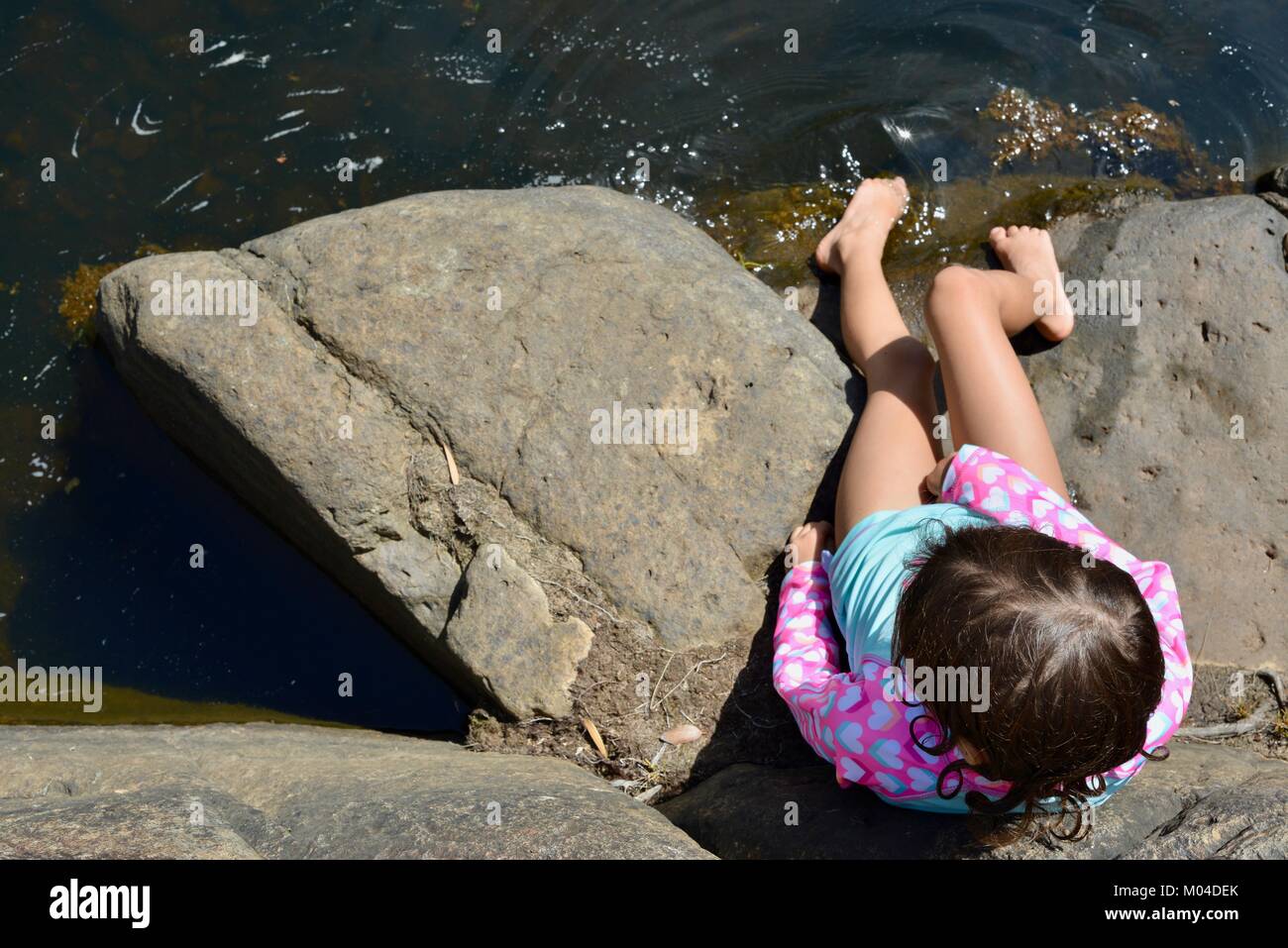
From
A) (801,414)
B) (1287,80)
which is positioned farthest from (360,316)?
(1287,80)

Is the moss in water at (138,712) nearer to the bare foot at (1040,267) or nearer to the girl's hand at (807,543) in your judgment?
the girl's hand at (807,543)

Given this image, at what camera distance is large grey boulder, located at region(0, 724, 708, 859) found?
2342 mm

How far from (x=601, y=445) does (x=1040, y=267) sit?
74.4 inches

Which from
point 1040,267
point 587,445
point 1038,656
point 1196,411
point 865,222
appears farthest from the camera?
point 865,222

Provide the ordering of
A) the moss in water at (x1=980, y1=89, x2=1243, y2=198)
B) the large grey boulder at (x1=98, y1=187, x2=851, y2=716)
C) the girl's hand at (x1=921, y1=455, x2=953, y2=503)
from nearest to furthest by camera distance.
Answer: the girl's hand at (x1=921, y1=455, x2=953, y2=503)
the large grey boulder at (x1=98, y1=187, x2=851, y2=716)
the moss in water at (x1=980, y1=89, x2=1243, y2=198)

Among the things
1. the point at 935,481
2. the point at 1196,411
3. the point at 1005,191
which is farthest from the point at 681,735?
the point at 1005,191

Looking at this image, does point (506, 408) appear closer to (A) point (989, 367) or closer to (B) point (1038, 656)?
(A) point (989, 367)

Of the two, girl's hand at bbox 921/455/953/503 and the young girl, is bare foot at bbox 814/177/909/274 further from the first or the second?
girl's hand at bbox 921/455/953/503

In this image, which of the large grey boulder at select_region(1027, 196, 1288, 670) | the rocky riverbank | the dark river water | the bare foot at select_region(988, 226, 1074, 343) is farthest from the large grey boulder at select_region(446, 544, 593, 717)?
the bare foot at select_region(988, 226, 1074, 343)

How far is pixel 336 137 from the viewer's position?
457 cm

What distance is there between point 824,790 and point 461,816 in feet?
3.37

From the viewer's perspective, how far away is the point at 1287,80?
473cm

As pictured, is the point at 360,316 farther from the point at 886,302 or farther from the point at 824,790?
the point at 824,790

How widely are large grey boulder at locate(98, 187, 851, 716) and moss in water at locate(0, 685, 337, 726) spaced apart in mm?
742
